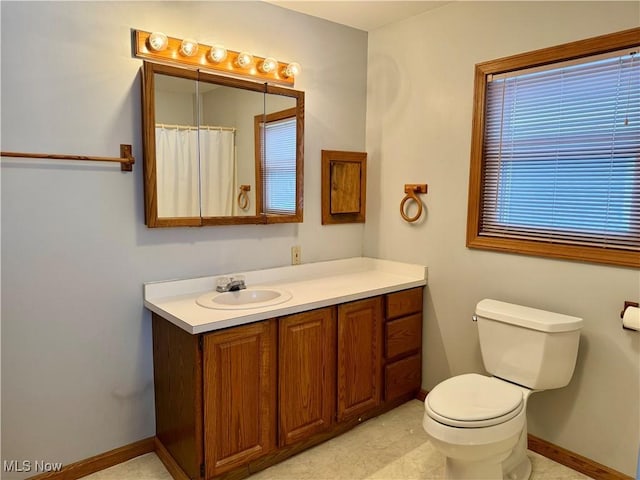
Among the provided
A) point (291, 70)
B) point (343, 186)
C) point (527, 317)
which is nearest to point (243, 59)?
point (291, 70)

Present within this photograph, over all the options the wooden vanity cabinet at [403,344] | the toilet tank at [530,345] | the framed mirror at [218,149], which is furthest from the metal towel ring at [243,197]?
the toilet tank at [530,345]

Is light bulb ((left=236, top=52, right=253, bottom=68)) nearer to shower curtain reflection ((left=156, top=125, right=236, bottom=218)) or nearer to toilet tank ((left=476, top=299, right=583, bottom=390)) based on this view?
shower curtain reflection ((left=156, top=125, right=236, bottom=218))

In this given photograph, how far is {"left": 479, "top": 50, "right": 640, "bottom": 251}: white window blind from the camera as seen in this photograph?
2.01 metres

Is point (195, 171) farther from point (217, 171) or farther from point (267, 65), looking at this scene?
point (267, 65)

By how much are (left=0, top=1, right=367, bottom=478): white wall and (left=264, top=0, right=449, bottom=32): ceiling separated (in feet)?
1.01

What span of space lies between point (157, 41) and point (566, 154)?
6.69 ft

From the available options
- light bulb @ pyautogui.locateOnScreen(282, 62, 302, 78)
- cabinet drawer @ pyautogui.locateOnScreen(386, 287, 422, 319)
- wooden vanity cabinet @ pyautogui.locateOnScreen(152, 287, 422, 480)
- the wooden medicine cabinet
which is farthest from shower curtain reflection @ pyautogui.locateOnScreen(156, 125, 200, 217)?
cabinet drawer @ pyautogui.locateOnScreen(386, 287, 422, 319)

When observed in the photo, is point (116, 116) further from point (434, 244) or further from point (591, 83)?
point (591, 83)

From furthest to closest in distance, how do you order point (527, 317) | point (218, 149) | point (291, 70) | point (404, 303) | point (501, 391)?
point (404, 303) < point (291, 70) < point (218, 149) < point (527, 317) < point (501, 391)

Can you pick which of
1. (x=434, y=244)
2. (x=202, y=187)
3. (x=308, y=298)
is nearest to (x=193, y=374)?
(x=308, y=298)

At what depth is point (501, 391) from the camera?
6.70 ft

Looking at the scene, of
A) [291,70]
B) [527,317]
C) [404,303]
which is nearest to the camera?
[527,317]

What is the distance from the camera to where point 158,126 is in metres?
2.15

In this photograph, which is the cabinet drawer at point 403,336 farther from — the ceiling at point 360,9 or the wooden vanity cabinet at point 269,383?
the ceiling at point 360,9
